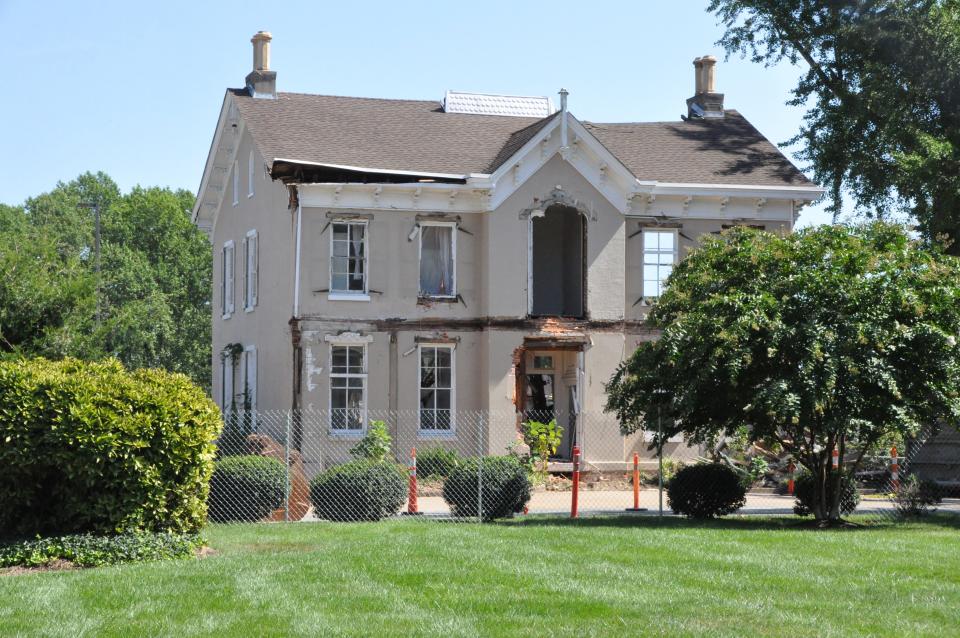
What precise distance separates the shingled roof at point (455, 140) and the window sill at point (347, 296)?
293cm

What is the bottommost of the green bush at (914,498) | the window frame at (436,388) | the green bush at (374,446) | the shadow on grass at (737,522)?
the shadow on grass at (737,522)

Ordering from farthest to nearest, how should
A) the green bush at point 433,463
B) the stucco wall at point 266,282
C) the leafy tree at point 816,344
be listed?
the stucco wall at point 266,282, the green bush at point 433,463, the leafy tree at point 816,344

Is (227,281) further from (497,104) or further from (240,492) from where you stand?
(240,492)

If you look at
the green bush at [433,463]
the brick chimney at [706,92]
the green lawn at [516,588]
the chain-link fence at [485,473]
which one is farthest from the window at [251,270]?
the green lawn at [516,588]

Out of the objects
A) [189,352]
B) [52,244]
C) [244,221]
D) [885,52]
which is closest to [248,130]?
[244,221]

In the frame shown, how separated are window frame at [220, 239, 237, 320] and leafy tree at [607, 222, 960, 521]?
58.6ft

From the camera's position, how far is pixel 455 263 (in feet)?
98.0

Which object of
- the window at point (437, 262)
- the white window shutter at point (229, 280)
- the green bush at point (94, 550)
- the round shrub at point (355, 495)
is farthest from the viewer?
the white window shutter at point (229, 280)

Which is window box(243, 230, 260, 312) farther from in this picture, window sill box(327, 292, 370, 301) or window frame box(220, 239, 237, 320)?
window sill box(327, 292, 370, 301)

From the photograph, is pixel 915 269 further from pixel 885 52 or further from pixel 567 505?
pixel 885 52

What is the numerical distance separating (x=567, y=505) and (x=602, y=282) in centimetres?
721

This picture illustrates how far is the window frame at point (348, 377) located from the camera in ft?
94.4

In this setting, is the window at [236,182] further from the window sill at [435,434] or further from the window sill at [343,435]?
the window sill at [435,434]

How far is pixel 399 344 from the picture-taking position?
29500 millimetres
